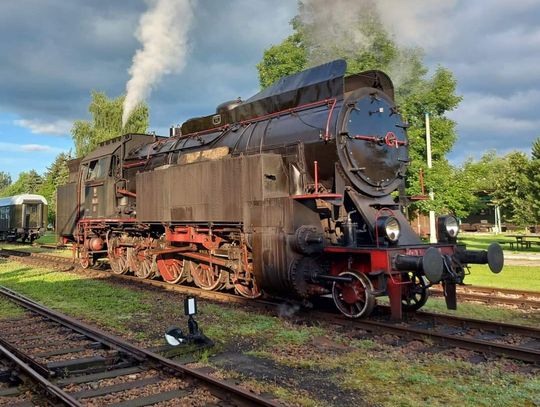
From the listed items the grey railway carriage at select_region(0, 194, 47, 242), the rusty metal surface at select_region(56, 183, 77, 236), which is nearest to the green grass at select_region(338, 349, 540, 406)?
the rusty metal surface at select_region(56, 183, 77, 236)

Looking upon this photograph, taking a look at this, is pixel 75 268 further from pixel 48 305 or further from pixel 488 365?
pixel 488 365

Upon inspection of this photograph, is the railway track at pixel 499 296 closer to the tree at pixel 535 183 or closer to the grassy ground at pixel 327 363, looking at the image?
the grassy ground at pixel 327 363

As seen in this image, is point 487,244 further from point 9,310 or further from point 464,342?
point 9,310

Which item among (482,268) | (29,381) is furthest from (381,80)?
(482,268)

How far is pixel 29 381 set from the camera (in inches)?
187

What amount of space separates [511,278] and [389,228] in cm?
770

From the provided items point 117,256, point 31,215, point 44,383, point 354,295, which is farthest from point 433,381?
point 31,215

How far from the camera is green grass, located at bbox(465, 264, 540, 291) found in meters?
11.7

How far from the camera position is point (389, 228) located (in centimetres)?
Answer: 702

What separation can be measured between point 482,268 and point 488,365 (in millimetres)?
11648

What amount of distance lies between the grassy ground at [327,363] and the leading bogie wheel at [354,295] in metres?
0.45

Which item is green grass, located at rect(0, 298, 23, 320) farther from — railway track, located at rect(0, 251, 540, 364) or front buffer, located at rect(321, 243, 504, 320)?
front buffer, located at rect(321, 243, 504, 320)

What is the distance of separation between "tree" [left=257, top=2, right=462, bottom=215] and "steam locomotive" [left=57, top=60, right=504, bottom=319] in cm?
668

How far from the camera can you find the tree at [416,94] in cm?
1631
